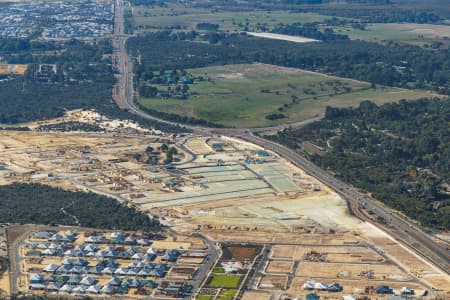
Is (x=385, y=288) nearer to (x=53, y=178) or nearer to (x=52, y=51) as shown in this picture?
(x=53, y=178)

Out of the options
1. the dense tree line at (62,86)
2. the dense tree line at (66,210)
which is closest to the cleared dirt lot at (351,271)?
the dense tree line at (66,210)

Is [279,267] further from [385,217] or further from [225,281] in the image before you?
[385,217]

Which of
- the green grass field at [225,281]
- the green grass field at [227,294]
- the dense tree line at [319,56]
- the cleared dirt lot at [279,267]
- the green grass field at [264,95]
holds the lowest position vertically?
the green grass field at [264,95]

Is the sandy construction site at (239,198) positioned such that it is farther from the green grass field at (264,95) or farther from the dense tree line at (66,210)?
the green grass field at (264,95)

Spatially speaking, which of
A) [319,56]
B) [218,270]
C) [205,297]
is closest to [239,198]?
[218,270]

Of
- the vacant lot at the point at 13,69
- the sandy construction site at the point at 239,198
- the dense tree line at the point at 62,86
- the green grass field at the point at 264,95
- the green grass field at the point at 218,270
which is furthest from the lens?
the vacant lot at the point at 13,69

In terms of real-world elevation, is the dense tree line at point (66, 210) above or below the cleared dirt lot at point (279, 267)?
above

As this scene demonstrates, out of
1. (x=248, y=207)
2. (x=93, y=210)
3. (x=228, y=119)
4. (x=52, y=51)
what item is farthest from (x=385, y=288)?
(x=52, y=51)
